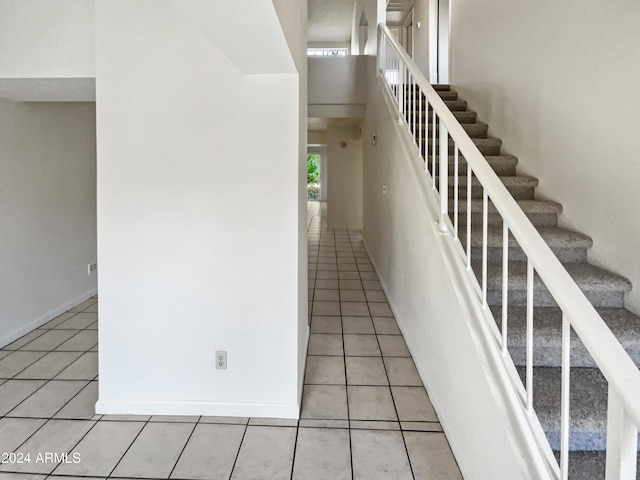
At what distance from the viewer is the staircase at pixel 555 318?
52.7 inches

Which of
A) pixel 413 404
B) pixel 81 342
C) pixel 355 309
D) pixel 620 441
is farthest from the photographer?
pixel 355 309

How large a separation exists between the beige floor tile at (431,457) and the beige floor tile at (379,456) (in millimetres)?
41

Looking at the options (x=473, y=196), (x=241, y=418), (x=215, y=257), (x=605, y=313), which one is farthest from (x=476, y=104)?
(x=241, y=418)

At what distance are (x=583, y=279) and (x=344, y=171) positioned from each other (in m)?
6.20

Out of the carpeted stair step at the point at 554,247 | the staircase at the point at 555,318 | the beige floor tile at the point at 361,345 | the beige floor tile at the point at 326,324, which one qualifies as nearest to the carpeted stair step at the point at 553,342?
the staircase at the point at 555,318

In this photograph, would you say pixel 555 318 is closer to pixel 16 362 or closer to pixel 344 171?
pixel 16 362

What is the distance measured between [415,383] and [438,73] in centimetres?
552

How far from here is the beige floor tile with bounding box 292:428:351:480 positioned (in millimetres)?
1668

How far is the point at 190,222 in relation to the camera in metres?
2.01

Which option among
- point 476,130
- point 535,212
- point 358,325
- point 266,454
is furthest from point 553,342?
point 476,130

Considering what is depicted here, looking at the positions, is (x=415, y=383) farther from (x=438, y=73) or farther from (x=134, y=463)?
(x=438, y=73)

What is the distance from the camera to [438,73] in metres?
6.13

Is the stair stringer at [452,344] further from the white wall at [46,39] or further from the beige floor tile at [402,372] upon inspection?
the white wall at [46,39]

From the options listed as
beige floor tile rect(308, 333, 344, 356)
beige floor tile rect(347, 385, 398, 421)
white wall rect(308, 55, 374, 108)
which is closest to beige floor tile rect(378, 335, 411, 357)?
beige floor tile rect(308, 333, 344, 356)
